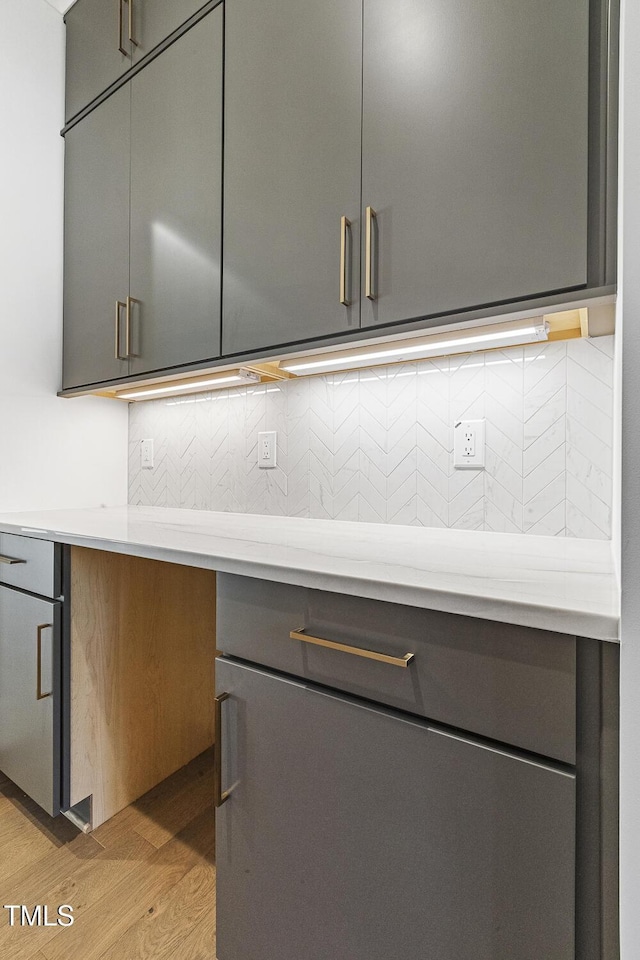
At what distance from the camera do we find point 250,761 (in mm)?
A: 884

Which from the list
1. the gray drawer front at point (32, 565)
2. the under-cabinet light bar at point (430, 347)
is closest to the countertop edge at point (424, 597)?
the gray drawer front at point (32, 565)

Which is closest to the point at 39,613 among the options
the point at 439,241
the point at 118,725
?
the point at 118,725

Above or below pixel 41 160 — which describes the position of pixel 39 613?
below

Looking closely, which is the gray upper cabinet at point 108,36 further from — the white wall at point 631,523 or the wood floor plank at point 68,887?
the wood floor plank at point 68,887

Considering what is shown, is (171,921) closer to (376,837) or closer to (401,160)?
(376,837)

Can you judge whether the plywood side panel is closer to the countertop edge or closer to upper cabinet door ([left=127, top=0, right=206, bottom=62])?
the countertop edge

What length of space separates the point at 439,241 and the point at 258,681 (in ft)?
3.01

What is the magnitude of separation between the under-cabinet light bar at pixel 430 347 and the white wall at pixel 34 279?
41.3 inches

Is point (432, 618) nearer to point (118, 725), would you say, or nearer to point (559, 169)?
point (559, 169)

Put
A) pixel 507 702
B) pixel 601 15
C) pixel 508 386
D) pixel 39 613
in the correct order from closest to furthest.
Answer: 1. pixel 507 702
2. pixel 601 15
3. pixel 508 386
4. pixel 39 613

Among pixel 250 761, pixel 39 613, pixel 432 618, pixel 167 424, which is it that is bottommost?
pixel 250 761

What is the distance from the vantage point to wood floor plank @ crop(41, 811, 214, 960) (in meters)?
1.04

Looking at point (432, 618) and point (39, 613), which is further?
point (39, 613)

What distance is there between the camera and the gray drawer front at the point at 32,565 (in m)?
1.29
